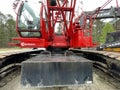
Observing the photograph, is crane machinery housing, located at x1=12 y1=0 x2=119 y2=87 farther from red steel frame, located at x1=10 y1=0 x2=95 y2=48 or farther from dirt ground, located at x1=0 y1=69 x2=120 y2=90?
dirt ground, located at x1=0 y1=69 x2=120 y2=90

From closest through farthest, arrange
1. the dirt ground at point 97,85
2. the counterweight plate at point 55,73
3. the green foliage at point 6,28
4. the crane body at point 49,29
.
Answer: the counterweight plate at point 55,73, the dirt ground at point 97,85, the crane body at point 49,29, the green foliage at point 6,28

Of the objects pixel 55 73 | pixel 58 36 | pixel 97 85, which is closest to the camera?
pixel 55 73

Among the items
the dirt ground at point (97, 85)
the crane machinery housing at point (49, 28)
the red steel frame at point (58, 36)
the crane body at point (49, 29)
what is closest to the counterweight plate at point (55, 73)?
the crane body at point (49, 29)

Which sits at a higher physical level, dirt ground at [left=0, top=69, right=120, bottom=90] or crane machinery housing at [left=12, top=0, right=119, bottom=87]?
crane machinery housing at [left=12, top=0, right=119, bottom=87]

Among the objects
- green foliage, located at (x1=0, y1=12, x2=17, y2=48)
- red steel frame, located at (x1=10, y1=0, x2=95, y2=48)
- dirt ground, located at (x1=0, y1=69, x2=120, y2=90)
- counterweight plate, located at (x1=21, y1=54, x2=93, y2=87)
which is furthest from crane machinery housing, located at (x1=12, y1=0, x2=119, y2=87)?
green foliage, located at (x1=0, y1=12, x2=17, y2=48)

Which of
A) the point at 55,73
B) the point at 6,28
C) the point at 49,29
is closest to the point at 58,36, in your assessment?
the point at 49,29

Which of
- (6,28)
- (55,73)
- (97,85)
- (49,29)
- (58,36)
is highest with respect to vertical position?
(6,28)

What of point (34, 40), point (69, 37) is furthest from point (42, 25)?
point (69, 37)

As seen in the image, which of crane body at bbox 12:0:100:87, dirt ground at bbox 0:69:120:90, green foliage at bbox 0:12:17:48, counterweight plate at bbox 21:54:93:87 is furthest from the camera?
green foliage at bbox 0:12:17:48

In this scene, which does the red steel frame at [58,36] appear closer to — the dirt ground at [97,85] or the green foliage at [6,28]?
the dirt ground at [97,85]

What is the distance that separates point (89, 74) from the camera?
4.15m

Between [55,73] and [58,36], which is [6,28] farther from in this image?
[55,73]

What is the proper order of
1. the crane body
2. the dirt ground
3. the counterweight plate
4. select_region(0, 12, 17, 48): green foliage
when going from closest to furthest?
the counterweight plate → the dirt ground → the crane body → select_region(0, 12, 17, 48): green foliage

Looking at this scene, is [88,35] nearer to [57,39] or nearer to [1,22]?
[57,39]
